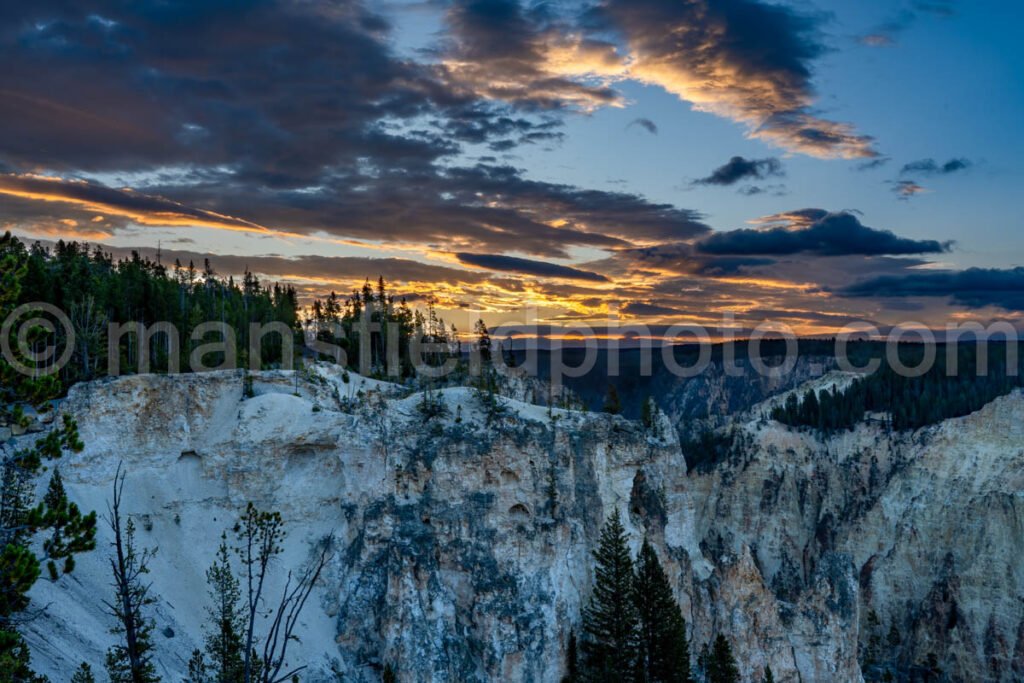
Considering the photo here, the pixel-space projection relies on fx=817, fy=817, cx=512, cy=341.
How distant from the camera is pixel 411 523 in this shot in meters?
45.9

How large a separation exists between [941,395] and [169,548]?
79166mm

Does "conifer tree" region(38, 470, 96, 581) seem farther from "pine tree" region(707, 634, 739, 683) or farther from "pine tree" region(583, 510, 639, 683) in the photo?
"pine tree" region(707, 634, 739, 683)

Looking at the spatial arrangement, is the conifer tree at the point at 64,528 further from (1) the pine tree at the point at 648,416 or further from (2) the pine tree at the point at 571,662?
(1) the pine tree at the point at 648,416

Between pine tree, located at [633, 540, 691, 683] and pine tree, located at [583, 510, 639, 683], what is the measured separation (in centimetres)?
56

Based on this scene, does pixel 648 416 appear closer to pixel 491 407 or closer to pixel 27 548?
pixel 491 407

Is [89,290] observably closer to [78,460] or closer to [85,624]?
[78,460]

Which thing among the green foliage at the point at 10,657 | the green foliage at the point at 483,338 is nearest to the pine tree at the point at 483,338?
the green foliage at the point at 483,338

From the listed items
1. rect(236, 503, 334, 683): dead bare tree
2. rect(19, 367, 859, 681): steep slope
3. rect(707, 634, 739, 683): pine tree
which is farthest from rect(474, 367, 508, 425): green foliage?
rect(707, 634, 739, 683): pine tree

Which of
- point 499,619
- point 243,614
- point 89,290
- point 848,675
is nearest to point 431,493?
point 499,619

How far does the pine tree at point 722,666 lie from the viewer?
4553 cm

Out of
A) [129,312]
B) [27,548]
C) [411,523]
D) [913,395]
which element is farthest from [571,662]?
[913,395]

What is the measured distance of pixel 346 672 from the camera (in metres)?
41.6

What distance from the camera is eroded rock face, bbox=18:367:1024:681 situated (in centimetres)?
4219

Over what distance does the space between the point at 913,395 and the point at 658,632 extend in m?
56.2
